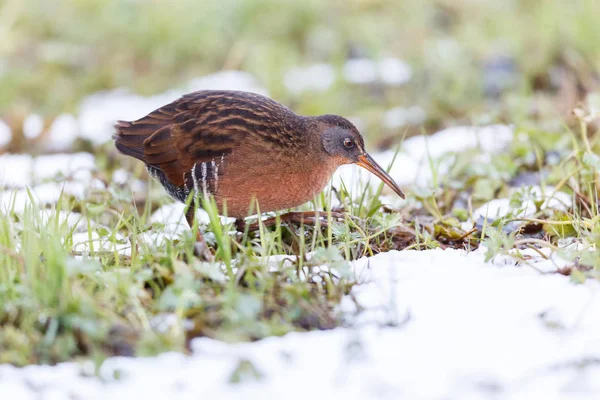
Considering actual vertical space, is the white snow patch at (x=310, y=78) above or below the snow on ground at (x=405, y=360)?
above

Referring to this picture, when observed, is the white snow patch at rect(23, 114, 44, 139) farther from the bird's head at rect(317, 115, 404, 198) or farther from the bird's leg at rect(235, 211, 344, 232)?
the bird's head at rect(317, 115, 404, 198)

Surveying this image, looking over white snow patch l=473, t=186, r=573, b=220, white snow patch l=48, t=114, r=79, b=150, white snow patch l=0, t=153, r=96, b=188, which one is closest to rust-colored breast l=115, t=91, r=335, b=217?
white snow patch l=473, t=186, r=573, b=220

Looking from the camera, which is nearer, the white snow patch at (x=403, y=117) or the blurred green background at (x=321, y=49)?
the white snow patch at (x=403, y=117)

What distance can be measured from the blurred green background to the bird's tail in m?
2.32

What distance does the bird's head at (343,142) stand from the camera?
13.3 ft

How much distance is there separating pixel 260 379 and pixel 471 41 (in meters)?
5.89

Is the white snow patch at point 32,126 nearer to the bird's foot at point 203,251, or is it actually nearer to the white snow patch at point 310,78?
the white snow patch at point 310,78

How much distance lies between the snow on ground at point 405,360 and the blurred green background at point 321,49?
11.0 feet

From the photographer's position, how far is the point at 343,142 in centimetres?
409

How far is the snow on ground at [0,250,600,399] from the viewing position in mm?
2381

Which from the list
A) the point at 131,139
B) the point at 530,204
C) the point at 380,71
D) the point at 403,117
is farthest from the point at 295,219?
the point at 380,71

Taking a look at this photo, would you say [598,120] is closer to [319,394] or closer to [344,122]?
[344,122]

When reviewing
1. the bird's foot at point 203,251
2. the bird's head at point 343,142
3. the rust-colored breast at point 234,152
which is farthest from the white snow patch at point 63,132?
the bird's foot at point 203,251

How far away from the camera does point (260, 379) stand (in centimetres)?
241
